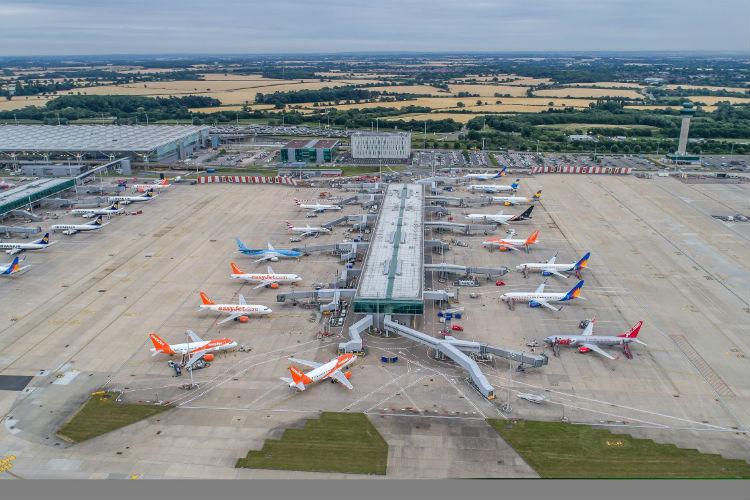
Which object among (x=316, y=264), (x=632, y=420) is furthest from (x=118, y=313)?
(x=632, y=420)

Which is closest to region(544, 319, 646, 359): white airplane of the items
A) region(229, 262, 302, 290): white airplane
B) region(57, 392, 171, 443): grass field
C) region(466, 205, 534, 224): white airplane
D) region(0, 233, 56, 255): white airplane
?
region(229, 262, 302, 290): white airplane

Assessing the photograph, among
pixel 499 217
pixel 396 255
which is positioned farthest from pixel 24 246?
pixel 499 217

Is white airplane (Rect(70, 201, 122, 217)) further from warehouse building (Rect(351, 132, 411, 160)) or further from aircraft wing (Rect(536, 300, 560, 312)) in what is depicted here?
aircraft wing (Rect(536, 300, 560, 312))

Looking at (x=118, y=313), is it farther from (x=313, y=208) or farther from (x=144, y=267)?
(x=313, y=208)

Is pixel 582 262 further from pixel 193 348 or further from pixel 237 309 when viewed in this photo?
pixel 193 348

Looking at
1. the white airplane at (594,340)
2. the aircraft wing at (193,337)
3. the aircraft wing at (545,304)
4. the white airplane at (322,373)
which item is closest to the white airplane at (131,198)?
the aircraft wing at (193,337)

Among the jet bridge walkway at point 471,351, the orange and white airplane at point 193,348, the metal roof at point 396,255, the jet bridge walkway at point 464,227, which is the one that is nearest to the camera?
the jet bridge walkway at point 471,351

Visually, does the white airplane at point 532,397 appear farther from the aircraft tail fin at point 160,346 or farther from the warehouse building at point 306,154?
the warehouse building at point 306,154
